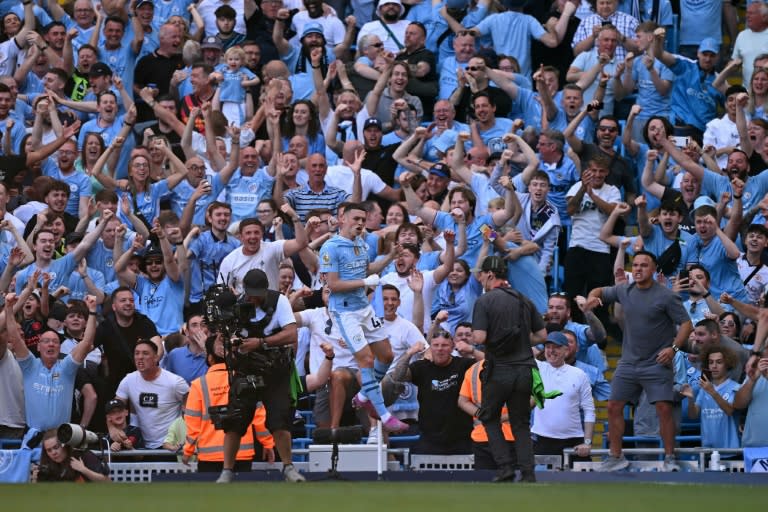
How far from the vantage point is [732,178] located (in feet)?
63.1

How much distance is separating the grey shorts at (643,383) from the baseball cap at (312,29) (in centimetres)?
832

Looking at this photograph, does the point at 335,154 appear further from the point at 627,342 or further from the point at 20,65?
the point at 627,342

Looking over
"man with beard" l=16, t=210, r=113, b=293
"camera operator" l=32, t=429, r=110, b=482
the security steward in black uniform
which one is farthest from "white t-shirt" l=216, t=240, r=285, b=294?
the security steward in black uniform

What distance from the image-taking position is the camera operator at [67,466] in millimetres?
A: 15289

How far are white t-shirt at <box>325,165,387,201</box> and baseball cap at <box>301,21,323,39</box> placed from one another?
2.85 m

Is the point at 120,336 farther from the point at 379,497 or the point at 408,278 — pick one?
the point at 379,497

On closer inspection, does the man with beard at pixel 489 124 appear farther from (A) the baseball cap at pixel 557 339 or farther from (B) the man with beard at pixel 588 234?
(A) the baseball cap at pixel 557 339

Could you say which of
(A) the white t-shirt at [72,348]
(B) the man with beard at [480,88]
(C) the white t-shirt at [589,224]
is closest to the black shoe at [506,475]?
(A) the white t-shirt at [72,348]

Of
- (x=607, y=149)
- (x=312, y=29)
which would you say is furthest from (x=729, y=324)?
(x=312, y=29)

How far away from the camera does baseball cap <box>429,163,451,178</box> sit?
19.4m

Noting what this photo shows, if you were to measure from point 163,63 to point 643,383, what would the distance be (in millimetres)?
9643

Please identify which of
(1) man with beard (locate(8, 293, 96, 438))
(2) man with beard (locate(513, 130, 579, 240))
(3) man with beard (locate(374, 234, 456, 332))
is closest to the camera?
(1) man with beard (locate(8, 293, 96, 438))

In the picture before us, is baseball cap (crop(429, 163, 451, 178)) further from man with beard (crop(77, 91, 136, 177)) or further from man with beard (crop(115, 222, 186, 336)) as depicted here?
man with beard (crop(77, 91, 136, 177))

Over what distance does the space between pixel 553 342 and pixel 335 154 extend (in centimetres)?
534
